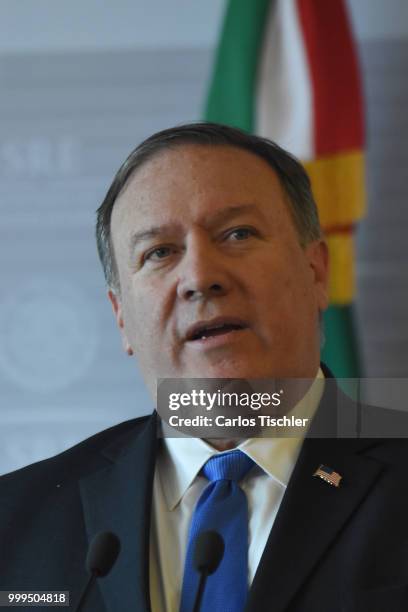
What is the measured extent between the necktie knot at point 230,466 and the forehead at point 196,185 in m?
0.42

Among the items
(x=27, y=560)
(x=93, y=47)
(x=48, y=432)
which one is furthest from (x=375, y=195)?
(x=27, y=560)

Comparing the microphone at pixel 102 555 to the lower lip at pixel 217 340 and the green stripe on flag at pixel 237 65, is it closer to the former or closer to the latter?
the lower lip at pixel 217 340

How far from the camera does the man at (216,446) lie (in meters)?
1.40

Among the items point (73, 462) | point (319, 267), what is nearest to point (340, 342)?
point (319, 267)

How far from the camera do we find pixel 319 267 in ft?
5.90

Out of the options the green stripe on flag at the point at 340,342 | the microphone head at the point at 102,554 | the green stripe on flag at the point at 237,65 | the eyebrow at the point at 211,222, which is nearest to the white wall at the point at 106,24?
the green stripe on flag at the point at 237,65

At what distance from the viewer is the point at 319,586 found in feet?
4.42

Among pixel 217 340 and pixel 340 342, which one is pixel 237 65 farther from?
pixel 217 340

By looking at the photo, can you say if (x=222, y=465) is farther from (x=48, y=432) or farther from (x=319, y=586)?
(x=48, y=432)

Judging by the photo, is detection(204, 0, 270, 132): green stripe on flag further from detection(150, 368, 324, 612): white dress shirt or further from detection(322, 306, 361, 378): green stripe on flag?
detection(150, 368, 324, 612): white dress shirt

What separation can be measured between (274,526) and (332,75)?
2051mm

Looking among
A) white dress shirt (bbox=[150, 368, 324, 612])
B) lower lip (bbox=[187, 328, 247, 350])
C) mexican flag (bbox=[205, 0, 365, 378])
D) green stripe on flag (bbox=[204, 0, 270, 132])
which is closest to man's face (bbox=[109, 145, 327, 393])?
lower lip (bbox=[187, 328, 247, 350])

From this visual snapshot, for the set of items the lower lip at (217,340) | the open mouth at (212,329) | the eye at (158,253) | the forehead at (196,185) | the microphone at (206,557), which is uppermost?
the forehead at (196,185)

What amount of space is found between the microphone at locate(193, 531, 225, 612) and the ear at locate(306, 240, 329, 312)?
0.63 metres
